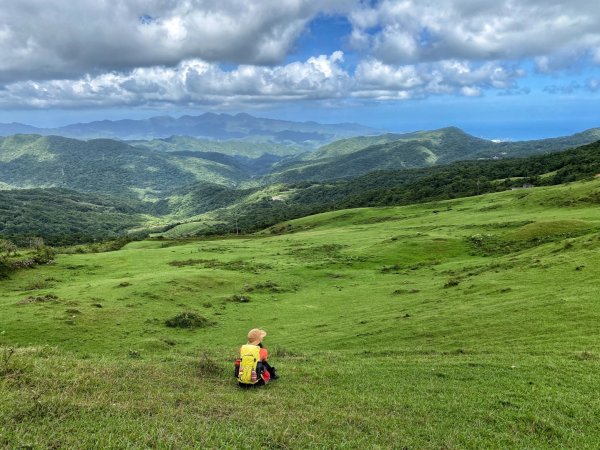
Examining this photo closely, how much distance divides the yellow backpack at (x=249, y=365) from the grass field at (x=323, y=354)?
0.58 meters

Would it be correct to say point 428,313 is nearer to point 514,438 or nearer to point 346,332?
point 346,332

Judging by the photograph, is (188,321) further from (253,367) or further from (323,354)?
(253,367)

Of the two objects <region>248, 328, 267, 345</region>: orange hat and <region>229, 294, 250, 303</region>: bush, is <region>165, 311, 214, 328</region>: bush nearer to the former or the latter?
<region>229, 294, 250, 303</region>: bush

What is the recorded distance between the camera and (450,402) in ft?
49.8

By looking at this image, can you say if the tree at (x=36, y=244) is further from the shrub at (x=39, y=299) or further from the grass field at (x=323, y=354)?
the shrub at (x=39, y=299)

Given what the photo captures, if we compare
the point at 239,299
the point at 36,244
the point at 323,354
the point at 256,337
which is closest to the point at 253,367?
the point at 256,337

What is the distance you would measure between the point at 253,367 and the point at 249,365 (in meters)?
0.18

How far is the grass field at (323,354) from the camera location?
12469 mm

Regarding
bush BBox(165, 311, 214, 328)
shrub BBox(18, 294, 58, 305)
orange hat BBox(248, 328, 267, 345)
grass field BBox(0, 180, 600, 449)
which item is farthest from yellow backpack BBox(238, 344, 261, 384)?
shrub BBox(18, 294, 58, 305)

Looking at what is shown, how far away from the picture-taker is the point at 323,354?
80.4ft

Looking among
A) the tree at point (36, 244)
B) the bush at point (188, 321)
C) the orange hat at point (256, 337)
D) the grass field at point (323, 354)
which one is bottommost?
the tree at point (36, 244)

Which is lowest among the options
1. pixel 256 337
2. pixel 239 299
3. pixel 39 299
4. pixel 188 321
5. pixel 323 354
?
pixel 239 299

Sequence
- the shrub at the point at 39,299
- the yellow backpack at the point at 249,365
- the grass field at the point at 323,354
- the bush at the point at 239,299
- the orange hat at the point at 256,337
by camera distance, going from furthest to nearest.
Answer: the bush at the point at 239,299 < the shrub at the point at 39,299 < the orange hat at the point at 256,337 < the yellow backpack at the point at 249,365 < the grass field at the point at 323,354

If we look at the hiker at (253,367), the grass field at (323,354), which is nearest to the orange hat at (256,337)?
the hiker at (253,367)
